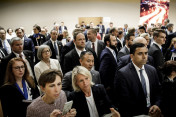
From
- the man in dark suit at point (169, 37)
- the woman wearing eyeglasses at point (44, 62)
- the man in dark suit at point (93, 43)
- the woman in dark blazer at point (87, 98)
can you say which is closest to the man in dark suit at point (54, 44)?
the man in dark suit at point (93, 43)

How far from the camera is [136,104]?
6.91ft

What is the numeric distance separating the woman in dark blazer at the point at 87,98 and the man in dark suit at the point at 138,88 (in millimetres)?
292

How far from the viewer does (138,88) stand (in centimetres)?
211

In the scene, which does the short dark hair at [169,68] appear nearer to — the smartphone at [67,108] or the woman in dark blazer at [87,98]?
the woman in dark blazer at [87,98]

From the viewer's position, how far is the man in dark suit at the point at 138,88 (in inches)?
82.4

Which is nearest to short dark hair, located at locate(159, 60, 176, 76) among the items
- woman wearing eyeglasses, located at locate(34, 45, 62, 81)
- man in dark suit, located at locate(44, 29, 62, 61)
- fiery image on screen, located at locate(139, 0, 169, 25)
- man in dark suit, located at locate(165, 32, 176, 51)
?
woman wearing eyeglasses, located at locate(34, 45, 62, 81)

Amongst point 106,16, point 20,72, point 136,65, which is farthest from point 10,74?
point 106,16

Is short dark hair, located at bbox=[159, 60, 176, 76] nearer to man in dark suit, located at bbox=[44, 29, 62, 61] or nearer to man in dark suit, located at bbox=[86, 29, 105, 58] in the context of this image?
man in dark suit, located at bbox=[86, 29, 105, 58]

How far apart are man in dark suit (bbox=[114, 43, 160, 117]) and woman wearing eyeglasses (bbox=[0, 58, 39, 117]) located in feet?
3.93

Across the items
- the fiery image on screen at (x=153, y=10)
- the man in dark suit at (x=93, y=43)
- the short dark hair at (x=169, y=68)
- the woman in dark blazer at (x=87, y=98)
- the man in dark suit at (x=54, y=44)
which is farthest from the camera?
the fiery image on screen at (x=153, y=10)

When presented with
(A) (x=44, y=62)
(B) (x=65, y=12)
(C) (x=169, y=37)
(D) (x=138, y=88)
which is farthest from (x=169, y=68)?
(B) (x=65, y=12)

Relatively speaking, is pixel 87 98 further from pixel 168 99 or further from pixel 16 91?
pixel 168 99

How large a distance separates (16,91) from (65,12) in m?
10.9

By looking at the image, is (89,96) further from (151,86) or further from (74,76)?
(151,86)
